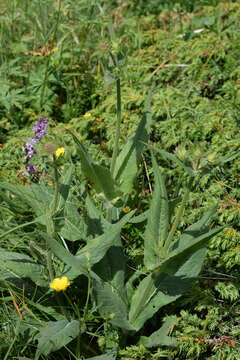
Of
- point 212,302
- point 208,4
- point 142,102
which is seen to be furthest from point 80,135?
point 208,4

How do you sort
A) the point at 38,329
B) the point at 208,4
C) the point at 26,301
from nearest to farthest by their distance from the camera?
the point at 38,329
the point at 26,301
the point at 208,4

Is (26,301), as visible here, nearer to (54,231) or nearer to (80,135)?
(54,231)

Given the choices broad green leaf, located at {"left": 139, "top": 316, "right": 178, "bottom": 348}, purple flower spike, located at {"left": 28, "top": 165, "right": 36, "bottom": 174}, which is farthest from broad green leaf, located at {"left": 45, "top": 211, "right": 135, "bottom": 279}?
purple flower spike, located at {"left": 28, "top": 165, "right": 36, "bottom": 174}

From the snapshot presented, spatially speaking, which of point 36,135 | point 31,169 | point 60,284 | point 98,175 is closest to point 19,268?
point 60,284

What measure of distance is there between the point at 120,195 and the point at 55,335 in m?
0.65

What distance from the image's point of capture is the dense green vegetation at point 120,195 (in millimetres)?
2025

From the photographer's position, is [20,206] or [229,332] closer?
[229,332]

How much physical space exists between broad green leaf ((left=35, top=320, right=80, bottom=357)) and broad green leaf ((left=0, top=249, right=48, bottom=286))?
0.20 m

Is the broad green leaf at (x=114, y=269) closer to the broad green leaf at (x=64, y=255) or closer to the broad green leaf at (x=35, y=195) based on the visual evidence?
the broad green leaf at (x=64, y=255)

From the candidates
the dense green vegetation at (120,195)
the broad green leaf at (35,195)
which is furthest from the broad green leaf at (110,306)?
the broad green leaf at (35,195)

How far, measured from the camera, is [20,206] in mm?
2498

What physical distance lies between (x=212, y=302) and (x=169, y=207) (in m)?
0.42

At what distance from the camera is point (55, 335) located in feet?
6.37

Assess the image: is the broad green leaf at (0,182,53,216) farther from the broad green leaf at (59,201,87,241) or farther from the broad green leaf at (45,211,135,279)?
the broad green leaf at (45,211,135,279)
